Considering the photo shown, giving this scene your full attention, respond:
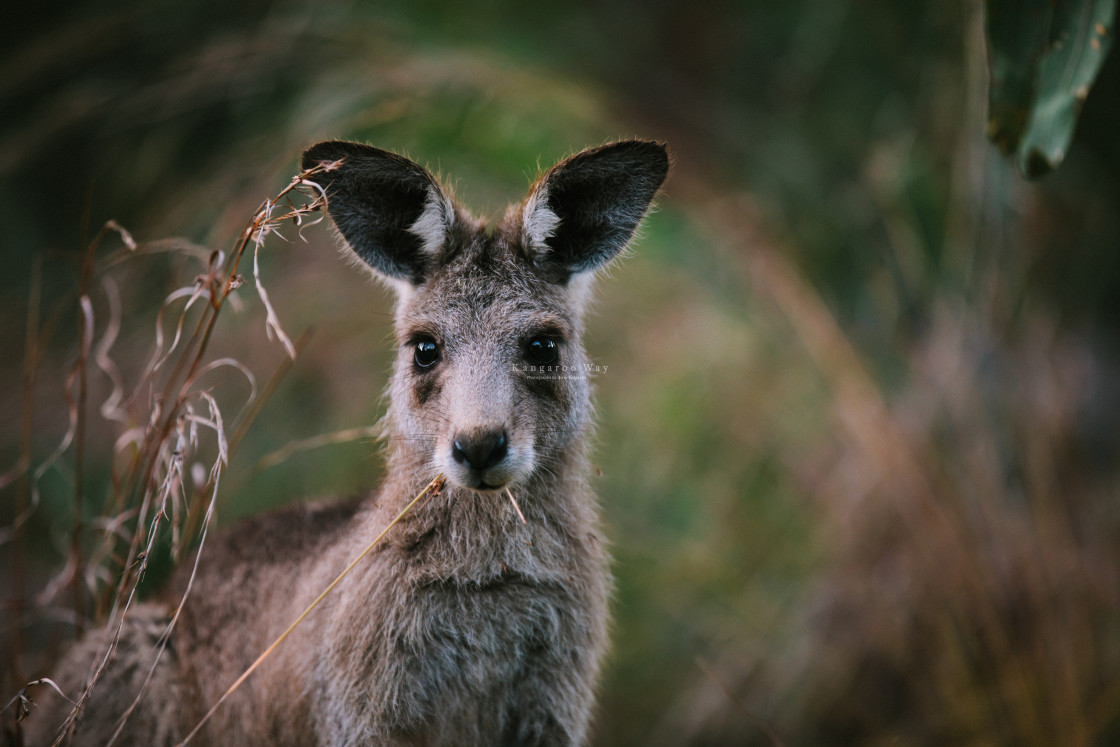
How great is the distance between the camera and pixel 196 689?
2.32m

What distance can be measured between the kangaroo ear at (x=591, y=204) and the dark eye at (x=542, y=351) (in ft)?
0.90

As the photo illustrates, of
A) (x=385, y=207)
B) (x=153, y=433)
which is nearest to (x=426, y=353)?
(x=385, y=207)

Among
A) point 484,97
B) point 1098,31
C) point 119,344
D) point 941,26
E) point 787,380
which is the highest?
point 1098,31

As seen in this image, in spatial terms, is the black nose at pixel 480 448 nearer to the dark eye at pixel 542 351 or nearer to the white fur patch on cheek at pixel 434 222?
the dark eye at pixel 542 351

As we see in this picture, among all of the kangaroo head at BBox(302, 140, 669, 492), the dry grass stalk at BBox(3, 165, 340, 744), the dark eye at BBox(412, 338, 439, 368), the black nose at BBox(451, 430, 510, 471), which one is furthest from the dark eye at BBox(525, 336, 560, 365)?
the dry grass stalk at BBox(3, 165, 340, 744)

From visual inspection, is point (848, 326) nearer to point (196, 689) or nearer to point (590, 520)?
point (590, 520)

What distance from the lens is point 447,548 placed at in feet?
6.88

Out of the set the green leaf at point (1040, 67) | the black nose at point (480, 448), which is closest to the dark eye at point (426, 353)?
the black nose at point (480, 448)

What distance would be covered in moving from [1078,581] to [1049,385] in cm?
91

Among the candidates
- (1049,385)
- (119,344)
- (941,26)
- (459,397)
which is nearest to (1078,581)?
(1049,385)

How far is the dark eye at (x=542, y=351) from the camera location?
2.13 metres

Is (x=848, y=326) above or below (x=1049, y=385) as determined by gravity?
below

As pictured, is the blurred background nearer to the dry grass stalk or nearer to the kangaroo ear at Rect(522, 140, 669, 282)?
the dry grass stalk

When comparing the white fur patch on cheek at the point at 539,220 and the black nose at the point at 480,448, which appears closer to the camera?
the black nose at the point at 480,448
